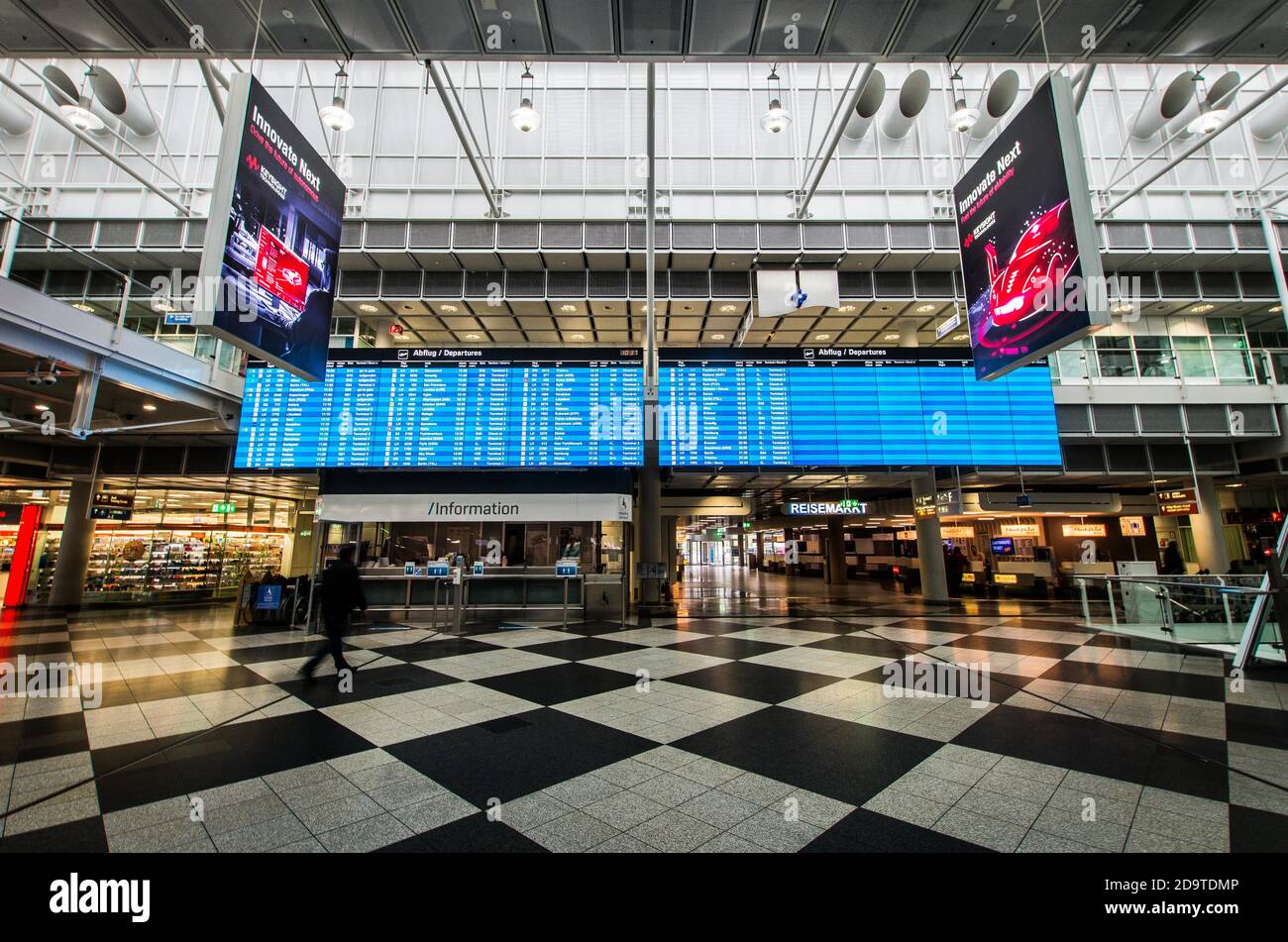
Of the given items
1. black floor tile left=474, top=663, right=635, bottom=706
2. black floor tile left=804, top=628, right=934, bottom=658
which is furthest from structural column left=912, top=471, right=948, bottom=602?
black floor tile left=474, top=663, right=635, bottom=706

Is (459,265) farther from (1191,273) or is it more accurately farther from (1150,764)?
(1191,273)

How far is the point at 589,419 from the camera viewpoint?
41.3 feet

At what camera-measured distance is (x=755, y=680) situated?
7.07 m

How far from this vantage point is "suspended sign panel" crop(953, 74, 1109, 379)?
5410 millimetres

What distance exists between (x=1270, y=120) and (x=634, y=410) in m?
19.3

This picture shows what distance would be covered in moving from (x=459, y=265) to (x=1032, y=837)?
15511mm

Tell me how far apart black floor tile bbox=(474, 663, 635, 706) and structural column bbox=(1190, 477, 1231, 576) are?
63.7 ft

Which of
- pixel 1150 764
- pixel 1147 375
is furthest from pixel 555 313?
pixel 1147 375

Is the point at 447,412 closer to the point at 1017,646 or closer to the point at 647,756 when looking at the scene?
the point at 647,756

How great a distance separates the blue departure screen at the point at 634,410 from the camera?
12.2m

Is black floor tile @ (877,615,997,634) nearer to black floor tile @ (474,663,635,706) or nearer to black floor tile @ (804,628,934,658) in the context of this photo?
Answer: black floor tile @ (804,628,934,658)

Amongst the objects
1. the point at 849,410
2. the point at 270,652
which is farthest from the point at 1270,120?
the point at 270,652

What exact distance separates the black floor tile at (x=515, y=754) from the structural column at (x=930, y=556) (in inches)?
570

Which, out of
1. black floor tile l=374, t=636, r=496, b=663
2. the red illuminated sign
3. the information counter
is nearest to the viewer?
the red illuminated sign
